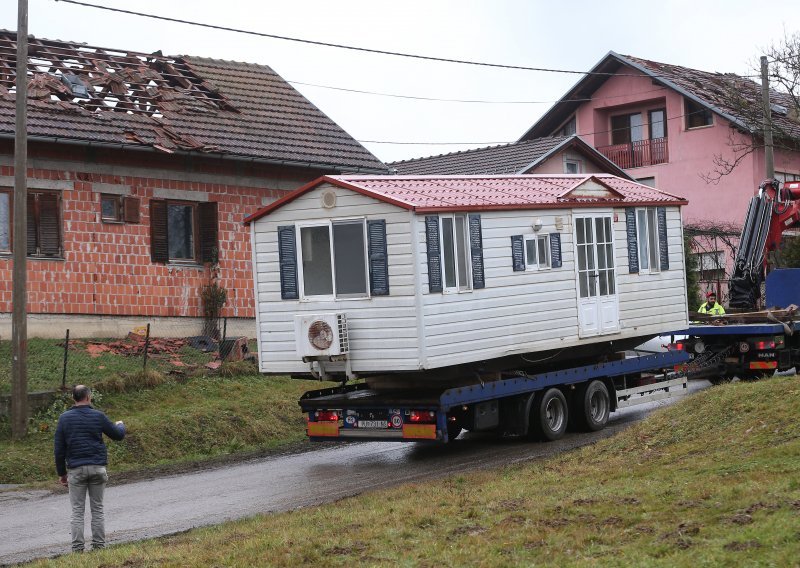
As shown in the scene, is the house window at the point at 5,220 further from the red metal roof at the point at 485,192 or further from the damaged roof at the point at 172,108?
the red metal roof at the point at 485,192

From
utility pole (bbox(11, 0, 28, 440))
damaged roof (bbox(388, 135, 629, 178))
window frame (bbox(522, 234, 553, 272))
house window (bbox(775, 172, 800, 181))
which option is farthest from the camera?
house window (bbox(775, 172, 800, 181))

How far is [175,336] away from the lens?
24.4 meters

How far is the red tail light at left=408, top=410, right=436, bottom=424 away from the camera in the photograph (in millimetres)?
15195

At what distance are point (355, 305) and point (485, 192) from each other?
9.32ft

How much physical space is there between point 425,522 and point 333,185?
6050mm

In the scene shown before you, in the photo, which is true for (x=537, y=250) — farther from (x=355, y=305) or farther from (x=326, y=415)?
(x=326, y=415)

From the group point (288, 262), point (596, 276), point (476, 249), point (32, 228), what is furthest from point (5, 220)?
point (596, 276)

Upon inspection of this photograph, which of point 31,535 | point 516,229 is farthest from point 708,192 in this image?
point 31,535

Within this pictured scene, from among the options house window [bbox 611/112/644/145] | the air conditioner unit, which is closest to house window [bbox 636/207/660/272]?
the air conditioner unit

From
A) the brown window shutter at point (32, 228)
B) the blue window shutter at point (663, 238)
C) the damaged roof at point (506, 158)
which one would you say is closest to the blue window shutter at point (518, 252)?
the blue window shutter at point (663, 238)

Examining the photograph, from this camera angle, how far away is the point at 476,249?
1580 cm

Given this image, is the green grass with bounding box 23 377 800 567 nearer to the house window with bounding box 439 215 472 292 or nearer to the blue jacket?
the blue jacket

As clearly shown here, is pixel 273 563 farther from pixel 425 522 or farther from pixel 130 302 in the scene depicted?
pixel 130 302

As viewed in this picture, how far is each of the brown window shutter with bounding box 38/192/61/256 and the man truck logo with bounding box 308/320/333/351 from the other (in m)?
9.31
